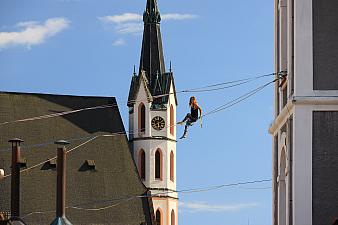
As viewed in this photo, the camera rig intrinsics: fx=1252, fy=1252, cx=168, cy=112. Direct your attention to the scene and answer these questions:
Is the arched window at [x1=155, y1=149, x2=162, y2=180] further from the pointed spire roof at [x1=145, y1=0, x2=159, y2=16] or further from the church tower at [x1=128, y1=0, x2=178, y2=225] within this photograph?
the pointed spire roof at [x1=145, y1=0, x2=159, y2=16]

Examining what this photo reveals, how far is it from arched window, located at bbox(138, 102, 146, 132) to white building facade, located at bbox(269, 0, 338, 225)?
6961 cm

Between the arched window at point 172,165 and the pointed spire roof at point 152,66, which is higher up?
the pointed spire roof at point 152,66

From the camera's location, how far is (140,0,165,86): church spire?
8812 centimetres

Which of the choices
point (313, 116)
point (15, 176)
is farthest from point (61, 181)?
point (313, 116)

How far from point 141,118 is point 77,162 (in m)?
18.1

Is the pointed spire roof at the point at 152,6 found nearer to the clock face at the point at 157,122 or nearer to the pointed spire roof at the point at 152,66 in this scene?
the pointed spire roof at the point at 152,66

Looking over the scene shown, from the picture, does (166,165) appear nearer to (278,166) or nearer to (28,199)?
(28,199)

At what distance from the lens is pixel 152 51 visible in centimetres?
8819

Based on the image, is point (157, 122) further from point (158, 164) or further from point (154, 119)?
point (158, 164)

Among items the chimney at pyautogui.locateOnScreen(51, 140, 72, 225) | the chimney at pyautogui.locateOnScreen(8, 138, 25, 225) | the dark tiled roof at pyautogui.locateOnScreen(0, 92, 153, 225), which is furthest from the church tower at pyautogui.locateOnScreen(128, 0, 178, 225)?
the chimney at pyautogui.locateOnScreen(51, 140, 72, 225)

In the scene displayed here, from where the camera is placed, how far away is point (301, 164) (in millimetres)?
16922

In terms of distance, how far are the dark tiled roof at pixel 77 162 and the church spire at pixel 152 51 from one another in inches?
587

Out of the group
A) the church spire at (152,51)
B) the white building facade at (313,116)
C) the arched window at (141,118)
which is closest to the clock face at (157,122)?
the arched window at (141,118)

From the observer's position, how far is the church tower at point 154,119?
84.9 m
